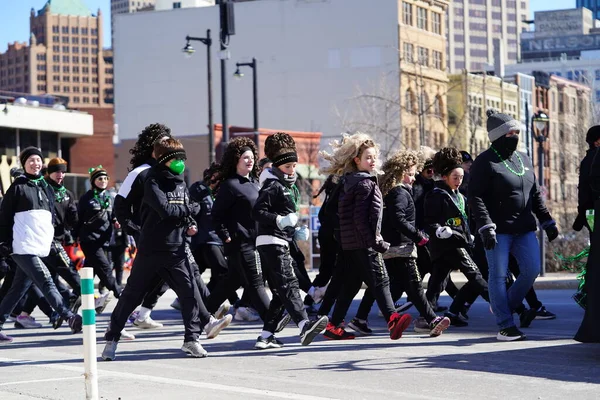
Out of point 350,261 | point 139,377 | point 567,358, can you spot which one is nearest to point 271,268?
point 350,261

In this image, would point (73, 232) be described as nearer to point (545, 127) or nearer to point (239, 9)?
point (545, 127)

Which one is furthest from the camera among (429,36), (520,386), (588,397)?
(429,36)

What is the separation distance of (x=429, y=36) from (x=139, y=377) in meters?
81.7

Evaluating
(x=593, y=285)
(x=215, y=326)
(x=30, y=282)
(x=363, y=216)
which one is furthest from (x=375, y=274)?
(x=30, y=282)

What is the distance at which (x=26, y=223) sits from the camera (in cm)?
1277

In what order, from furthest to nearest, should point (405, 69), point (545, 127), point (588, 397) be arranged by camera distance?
point (405, 69) < point (545, 127) < point (588, 397)

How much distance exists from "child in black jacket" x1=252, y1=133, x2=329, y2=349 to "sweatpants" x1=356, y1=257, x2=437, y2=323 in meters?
1.34

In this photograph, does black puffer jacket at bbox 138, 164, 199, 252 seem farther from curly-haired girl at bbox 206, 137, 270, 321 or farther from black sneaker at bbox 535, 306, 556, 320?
black sneaker at bbox 535, 306, 556, 320

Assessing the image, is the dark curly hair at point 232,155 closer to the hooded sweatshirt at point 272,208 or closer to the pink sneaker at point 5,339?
the hooded sweatshirt at point 272,208

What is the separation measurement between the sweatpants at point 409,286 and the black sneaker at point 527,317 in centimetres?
110

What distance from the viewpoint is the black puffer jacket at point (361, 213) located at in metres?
11.1

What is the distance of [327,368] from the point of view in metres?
9.75

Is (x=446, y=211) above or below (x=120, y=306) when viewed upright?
above

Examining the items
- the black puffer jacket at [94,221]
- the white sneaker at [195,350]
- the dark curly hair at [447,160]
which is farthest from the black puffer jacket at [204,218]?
the white sneaker at [195,350]
